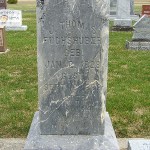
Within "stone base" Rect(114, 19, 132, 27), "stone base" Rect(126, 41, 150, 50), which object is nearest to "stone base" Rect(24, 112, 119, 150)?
"stone base" Rect(126, 41, 150, 50)

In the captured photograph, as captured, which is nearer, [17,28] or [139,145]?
[139,145]

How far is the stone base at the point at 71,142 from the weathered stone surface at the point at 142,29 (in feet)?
24.7

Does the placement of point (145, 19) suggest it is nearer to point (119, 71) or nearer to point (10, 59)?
point (119, 71)

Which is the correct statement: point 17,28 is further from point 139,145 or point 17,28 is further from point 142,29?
point 139,145

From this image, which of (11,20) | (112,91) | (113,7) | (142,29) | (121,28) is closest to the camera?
(112,91)

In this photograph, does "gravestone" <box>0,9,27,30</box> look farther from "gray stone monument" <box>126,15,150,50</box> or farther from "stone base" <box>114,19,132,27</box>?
"gray stone monument" <box>126,15,150,50</box>

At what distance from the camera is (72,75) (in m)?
3.63

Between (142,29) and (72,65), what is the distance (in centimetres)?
783

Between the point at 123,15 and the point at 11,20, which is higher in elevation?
the point at 123,15

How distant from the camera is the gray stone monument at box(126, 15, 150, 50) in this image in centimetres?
1082

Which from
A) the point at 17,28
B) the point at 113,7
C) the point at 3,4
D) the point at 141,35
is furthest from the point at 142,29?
the point at 3,4

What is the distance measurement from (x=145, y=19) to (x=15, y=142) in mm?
7481

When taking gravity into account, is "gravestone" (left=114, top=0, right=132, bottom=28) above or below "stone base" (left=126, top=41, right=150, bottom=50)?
above

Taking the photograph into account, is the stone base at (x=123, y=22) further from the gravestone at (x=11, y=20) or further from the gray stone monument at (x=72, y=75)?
the gray stone monument at (x=72, y=75)
